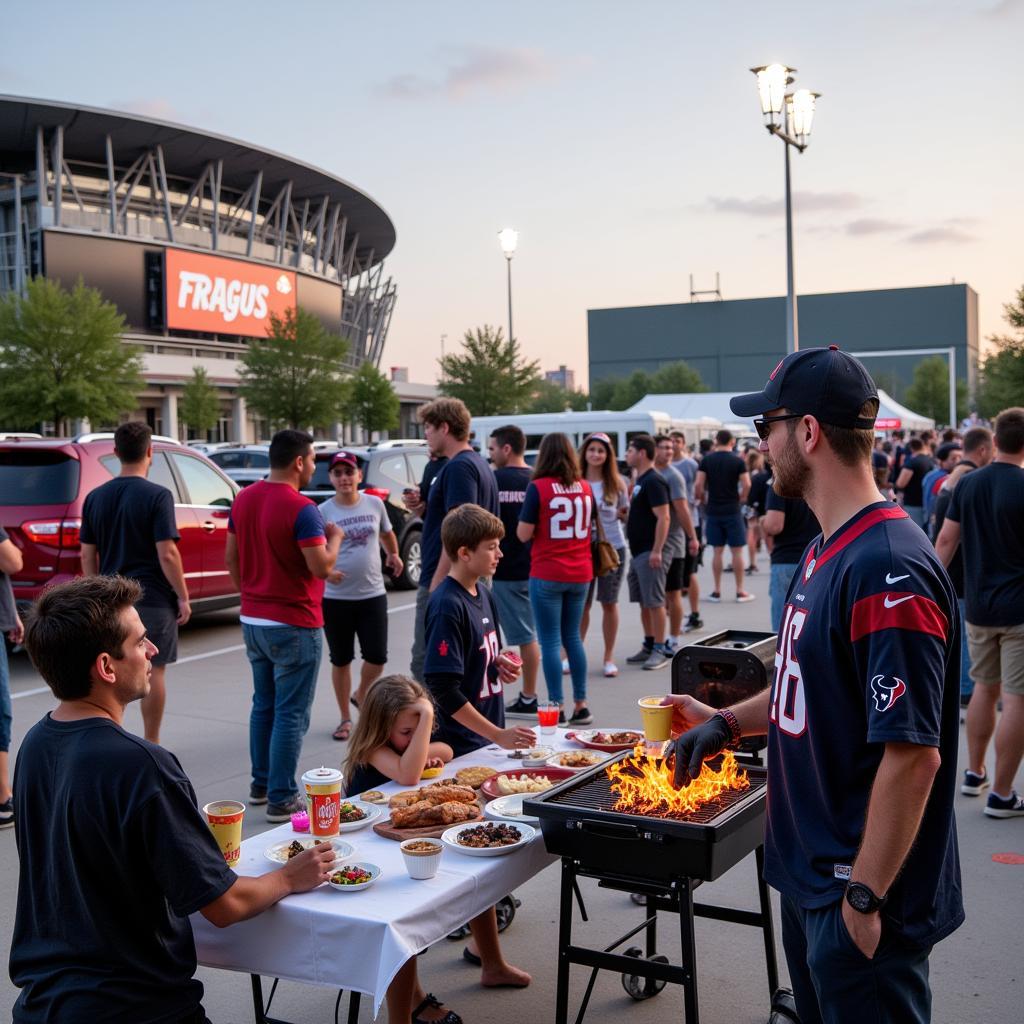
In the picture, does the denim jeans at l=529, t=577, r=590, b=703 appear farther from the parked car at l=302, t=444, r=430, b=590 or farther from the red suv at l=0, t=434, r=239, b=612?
the parked car at l=302, t=444, r=430, b=590

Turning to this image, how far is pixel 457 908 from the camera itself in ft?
10.1

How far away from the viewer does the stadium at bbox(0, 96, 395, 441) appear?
55219 mm

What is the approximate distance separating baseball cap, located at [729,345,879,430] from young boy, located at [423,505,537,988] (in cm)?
233

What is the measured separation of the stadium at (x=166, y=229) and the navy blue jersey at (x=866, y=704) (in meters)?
53.7

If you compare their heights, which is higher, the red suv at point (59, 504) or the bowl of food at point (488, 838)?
the red suv at point (59, 504)

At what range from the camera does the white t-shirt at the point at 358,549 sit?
25.5 feet

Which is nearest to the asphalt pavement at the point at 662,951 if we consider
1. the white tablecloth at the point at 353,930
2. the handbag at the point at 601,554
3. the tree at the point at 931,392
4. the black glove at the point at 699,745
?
the white tablecloth at the point at 353,930

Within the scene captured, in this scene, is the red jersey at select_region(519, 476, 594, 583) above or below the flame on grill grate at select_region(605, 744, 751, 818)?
above

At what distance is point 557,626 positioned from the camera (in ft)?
26.5

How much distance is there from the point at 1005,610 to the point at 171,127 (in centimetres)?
5848

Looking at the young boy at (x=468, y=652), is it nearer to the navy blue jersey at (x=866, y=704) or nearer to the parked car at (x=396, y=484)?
the navy blue jersey at (x=866, y=704)

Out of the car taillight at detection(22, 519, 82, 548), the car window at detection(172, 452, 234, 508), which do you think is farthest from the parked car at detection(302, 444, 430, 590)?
the car taillight at detection(22, 519, 82, 548)

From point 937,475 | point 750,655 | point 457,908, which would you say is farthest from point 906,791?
point 937,475

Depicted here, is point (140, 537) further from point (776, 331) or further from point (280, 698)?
point (776, 331)
